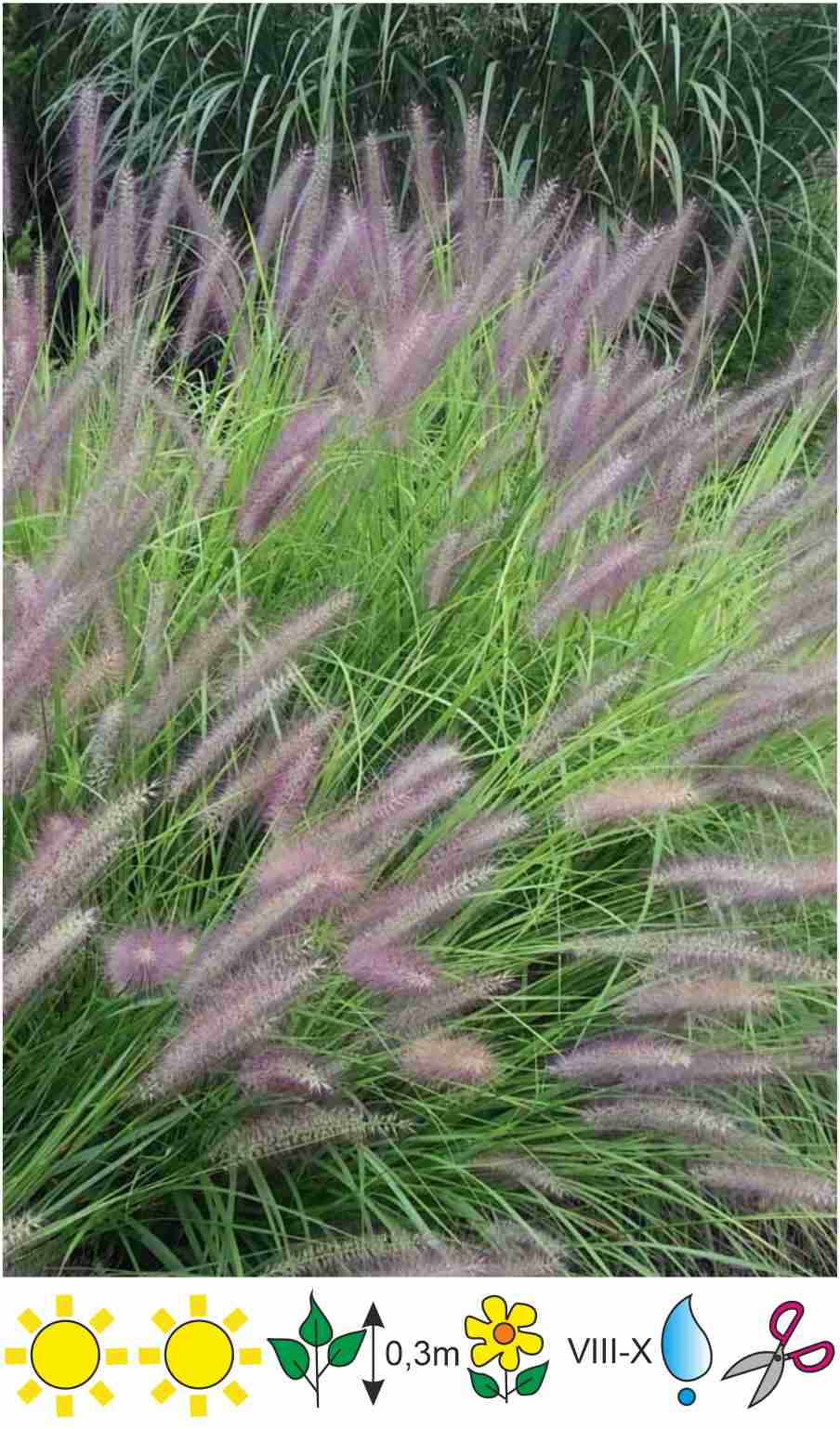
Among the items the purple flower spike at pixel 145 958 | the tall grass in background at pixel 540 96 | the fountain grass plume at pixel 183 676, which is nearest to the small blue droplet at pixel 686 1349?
the purple flower spike at pixel 145 958

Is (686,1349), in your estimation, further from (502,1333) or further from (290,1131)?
(290,1131)

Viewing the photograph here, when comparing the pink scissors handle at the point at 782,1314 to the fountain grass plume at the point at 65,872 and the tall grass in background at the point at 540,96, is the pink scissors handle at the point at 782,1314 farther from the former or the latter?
the tall grass in background at the point at 540,96

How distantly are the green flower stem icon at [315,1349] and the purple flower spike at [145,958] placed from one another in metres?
0.27

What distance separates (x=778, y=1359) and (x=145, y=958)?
0.54 metres

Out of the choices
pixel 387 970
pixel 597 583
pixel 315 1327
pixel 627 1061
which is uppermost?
pixel 597 583

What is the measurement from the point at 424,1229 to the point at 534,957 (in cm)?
24

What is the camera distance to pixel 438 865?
93 cm

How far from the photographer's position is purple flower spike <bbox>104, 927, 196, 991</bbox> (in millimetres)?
803

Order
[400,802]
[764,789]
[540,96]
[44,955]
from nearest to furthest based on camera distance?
1. [44,955]
2. [400,802]
3. [764,789]
4. [540,96]

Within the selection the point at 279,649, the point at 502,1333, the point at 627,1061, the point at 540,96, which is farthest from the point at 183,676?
the point at 540,96

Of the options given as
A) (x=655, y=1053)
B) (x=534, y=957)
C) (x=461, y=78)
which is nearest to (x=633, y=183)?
(x=461, y=78)

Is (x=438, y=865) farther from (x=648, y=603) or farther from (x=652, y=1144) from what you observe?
(x=648, y=603)

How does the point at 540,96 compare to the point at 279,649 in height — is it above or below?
above

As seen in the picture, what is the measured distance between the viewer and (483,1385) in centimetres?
92
